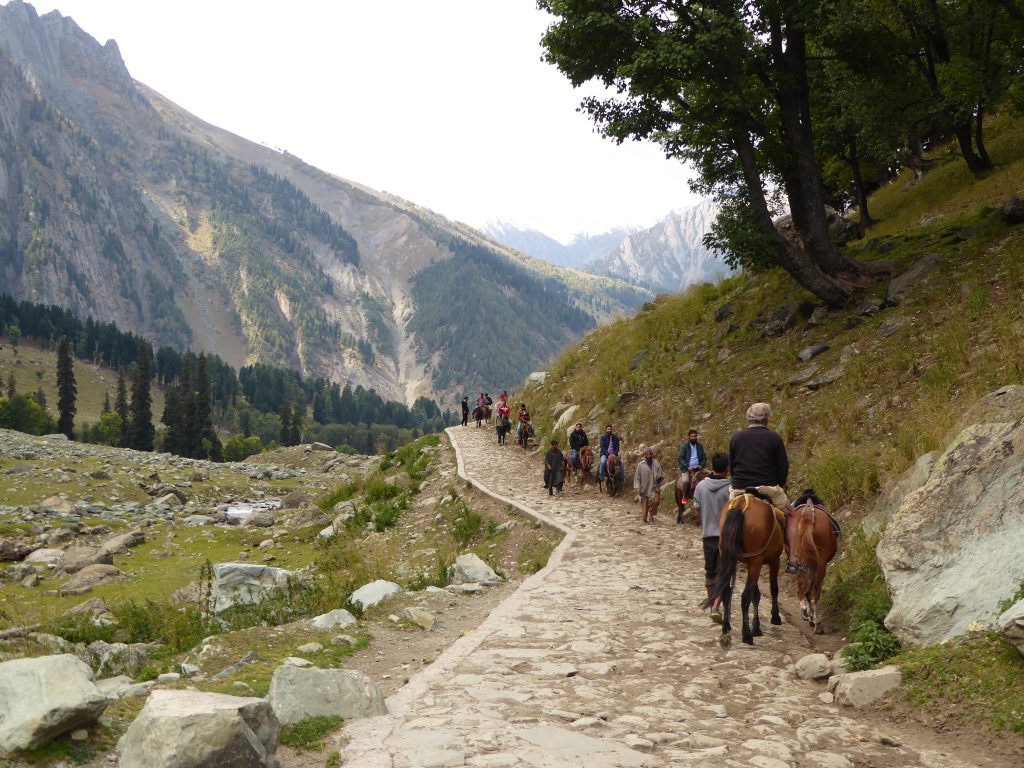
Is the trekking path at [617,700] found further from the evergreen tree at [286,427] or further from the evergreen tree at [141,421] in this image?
the evergreen tree at [286,427]

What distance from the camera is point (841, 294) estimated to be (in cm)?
2048

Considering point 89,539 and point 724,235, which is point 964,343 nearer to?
point 724,235

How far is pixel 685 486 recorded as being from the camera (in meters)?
17.9

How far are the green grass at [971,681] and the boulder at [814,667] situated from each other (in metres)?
0.92

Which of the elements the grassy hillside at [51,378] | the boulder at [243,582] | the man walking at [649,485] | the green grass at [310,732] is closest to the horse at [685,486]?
the man walking at [649,485]

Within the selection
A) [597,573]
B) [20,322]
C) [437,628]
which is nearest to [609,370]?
[597,573]

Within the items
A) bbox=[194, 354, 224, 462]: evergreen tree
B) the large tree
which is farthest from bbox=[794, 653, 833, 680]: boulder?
bbox=[194, 354, 224, 462]: evergreen tree

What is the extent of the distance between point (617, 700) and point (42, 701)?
Result: 475 centimetres

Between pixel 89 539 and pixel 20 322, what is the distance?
172837 mm

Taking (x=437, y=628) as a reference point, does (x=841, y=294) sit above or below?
above

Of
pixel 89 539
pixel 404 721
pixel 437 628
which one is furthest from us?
pixel 89 539

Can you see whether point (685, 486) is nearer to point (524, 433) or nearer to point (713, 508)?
point (713, 508)

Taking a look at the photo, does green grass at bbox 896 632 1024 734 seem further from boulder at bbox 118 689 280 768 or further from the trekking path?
boulder at bbox 118 689 280 768

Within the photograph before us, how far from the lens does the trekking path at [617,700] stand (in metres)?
5.40
